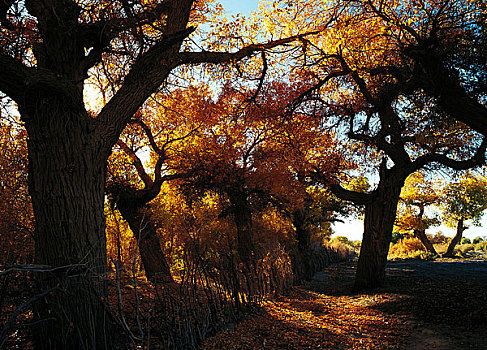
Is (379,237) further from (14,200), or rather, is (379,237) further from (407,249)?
(407,249)

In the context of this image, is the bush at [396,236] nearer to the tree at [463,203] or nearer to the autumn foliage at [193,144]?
the tree at [463,203]

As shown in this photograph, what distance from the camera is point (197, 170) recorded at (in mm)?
11250

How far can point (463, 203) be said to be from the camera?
73.8 feet

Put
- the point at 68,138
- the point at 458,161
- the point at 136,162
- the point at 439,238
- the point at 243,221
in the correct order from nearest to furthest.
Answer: the point at 68,138, the point at 458,161, the point at 136,162, the point at 243,221, the point at 439,238

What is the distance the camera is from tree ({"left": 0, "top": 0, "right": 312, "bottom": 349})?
370cm

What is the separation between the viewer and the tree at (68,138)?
3.70m

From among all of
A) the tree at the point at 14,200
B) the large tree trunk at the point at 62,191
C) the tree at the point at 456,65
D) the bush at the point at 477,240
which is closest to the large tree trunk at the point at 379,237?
the tree at the point at 456,65

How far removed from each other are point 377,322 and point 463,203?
20.9 meters

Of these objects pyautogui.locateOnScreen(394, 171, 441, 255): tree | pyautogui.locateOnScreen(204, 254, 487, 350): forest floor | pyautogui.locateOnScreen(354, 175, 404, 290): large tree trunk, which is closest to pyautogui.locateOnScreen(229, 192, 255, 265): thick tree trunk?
pyautogui.locateOnScreen(204, 254, 487, 350): forest floor

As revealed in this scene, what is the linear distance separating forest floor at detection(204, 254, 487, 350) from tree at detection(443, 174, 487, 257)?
53.2 ft

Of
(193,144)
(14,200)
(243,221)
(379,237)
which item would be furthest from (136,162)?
(379,237)

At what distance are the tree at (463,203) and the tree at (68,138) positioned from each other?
935 inches

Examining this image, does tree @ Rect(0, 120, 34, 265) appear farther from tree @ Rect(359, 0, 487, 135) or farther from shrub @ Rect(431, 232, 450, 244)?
shrub @ Rect(431, 232, 450, 244)

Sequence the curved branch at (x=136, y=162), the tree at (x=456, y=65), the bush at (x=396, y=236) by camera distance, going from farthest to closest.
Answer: the bush at (x=396, y=236)
the curved branch at (x=136, y=162)
the tree at (x=456, y=65)
